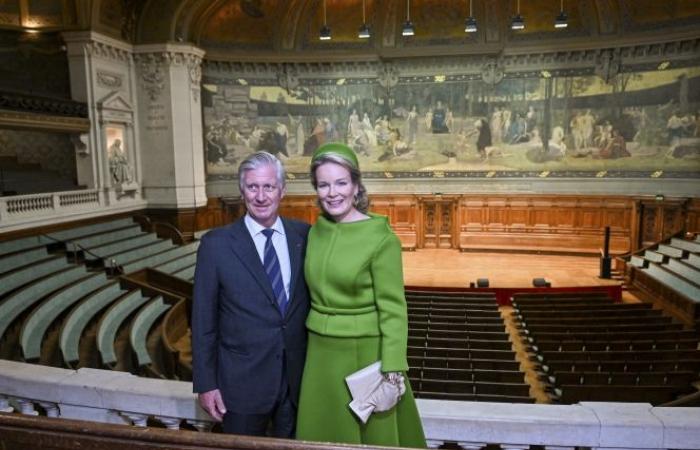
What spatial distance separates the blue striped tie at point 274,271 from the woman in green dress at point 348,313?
21cm

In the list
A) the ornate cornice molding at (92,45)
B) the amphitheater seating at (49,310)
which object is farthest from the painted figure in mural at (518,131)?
the amphitheater seating at (49,310)

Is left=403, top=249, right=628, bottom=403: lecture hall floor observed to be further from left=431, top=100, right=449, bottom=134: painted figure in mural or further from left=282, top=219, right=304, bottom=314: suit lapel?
left=282, top=219, right=304, bottom=314: suit lapel

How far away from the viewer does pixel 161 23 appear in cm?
1602

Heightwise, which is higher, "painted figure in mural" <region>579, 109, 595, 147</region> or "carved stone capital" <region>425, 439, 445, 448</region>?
"painted figure in mural" <region>579, 109, 595, 147</region>

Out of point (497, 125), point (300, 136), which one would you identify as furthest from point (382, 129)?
point (497, 125)

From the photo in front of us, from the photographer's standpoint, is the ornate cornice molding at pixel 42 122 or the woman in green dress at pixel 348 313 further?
the ornate cornice molding at pixel 42 122

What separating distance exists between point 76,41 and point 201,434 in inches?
619

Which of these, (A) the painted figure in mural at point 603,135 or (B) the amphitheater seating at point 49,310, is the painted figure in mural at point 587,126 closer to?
(A) the painted figure in mural at point 603,135

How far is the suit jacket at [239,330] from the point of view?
2.48 meters

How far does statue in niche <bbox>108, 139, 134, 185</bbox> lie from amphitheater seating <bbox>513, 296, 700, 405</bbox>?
12.4 m

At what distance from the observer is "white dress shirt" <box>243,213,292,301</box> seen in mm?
2598

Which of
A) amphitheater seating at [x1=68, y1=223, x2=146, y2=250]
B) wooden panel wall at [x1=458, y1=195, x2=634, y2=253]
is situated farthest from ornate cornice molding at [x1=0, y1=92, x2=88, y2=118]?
→ wooden panel wall at [x1=458, y1=195, x2=634, y2=253]

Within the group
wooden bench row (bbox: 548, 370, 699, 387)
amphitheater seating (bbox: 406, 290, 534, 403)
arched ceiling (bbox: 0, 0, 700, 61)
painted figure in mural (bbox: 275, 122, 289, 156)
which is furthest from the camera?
painted figure in mural (bbox: 275, 122, 289, 156)

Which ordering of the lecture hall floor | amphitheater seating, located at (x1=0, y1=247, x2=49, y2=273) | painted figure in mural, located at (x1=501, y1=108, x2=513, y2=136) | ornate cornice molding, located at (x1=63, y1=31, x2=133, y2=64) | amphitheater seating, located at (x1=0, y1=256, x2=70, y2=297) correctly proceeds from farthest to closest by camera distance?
painted figure in mural, located at (x1=501, y1=108, x2=513, y2=136)
the lecture hall floor
ornate cornice molding, located at (x1=63, y1=31, x2=133, y2=64)
amphitheater seating, located at (x1=0, y1=247, x2=49, y2=273)
amphitheater seating, located at (x1=0, y1=256, x2=70, y2=297)
